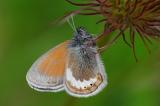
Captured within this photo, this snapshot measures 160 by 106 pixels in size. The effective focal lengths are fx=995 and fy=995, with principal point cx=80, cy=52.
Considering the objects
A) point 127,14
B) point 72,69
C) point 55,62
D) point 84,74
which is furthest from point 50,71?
point 127,14

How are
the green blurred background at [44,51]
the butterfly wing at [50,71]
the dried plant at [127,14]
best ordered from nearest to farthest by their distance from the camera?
the butterfly wing at [50,71]
the dried plant at [127,14]
the green blurred background at [44,51]

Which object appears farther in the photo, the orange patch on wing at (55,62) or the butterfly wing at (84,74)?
the orange patch on wing at (55,62)

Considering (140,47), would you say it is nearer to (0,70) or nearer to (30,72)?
(0,70)

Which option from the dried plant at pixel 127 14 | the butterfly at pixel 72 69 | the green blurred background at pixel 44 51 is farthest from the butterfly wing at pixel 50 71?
the green blurred background at pixel 44 51

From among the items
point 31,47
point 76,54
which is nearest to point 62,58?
point 76,54

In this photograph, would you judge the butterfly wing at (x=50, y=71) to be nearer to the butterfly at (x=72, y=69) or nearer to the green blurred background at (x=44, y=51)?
the butterfly at (x=72, y=69)

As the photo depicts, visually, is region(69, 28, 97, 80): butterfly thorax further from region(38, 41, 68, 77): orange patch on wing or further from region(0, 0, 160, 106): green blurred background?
region(0, 0, 160, 106): green blurred background

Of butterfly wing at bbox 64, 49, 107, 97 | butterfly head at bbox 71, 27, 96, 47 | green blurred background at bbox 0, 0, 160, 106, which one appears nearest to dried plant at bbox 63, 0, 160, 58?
butterfly head at bbox 71, 27, 96, 47

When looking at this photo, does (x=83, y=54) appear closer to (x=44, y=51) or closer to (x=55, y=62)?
(x=55, y=62)
